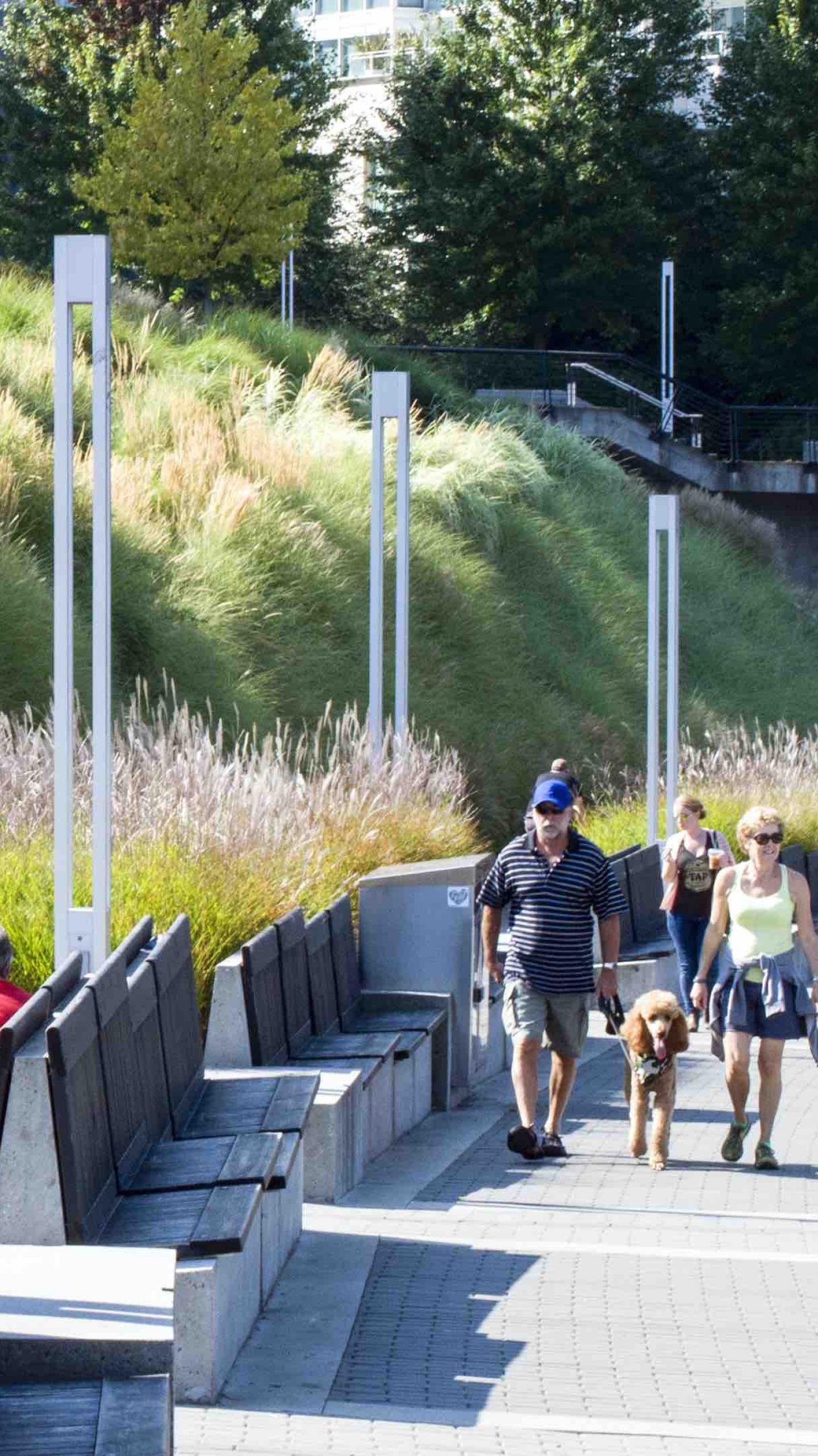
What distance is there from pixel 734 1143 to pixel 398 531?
7683 mm

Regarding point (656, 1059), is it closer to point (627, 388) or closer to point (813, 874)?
point (813, 874)

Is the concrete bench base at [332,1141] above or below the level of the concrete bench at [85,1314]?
below

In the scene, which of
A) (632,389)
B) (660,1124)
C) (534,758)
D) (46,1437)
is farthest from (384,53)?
(46,1437)

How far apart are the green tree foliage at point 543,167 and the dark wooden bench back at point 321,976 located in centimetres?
3691

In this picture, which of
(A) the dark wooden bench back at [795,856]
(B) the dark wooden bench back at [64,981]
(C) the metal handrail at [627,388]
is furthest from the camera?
(C) the metal handrail at [627,388]

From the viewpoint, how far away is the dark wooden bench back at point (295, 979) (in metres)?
9.04

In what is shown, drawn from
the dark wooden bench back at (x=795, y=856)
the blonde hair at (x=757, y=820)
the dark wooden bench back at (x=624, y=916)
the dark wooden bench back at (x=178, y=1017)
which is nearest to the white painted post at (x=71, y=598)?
the dark wooden bench back at (x=178, y=1017)

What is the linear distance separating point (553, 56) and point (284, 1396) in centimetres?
4434

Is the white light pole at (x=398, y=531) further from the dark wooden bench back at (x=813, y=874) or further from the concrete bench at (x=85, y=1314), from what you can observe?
the concrete bench at (x=85, y=1314)

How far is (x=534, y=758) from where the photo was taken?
23016mm

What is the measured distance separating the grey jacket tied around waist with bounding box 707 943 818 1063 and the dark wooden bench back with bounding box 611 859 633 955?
244 inches

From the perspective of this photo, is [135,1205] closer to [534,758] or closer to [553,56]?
[534,758]

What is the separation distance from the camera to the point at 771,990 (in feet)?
30.9

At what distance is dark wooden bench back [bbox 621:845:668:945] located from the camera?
54.2ft
